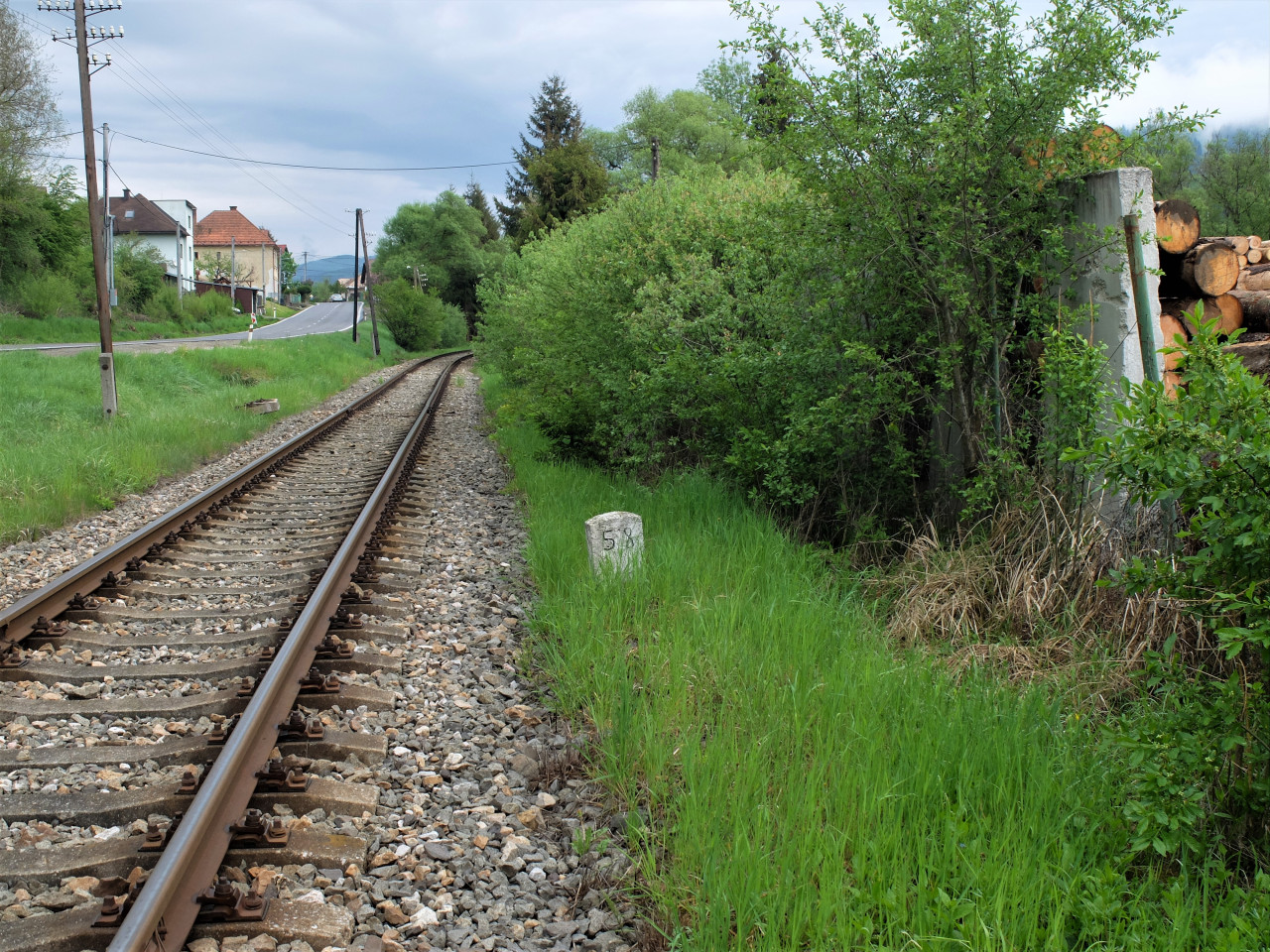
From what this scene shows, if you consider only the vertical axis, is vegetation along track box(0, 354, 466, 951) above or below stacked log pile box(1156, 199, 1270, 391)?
below

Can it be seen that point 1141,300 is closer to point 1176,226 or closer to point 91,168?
point 1176,226

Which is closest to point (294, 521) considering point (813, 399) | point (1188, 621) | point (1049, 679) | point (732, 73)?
point (813, 399)

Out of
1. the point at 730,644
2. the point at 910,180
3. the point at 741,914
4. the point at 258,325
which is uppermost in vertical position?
the point at 258,325

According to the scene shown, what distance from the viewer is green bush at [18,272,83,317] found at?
46781 millimetres

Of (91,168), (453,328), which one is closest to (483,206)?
(453,328)

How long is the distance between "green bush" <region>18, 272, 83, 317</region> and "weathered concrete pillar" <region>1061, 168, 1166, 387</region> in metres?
52.7

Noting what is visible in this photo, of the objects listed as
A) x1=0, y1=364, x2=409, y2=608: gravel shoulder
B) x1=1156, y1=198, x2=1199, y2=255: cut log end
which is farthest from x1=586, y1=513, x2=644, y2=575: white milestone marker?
x1=1156, y1=198, x2=1199, y2=255: cut log end

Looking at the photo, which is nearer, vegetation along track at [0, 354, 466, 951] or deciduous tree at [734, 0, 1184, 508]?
vegetation along track at [0, 354, 466, 951]

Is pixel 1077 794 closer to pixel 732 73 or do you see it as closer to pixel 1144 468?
pixel 1144 468

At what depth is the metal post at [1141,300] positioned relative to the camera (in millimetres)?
5621

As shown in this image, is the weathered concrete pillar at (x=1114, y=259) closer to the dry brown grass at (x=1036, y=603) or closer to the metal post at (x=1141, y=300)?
→ the metal post at (x=1141, y=300)

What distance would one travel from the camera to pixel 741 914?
8.85 feet

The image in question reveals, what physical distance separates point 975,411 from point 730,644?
2.86m

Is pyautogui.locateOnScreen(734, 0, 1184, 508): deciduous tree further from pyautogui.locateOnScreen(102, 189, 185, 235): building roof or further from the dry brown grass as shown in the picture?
pyautogui.locateOnScreen(102, 189, 185, 235): building roof
